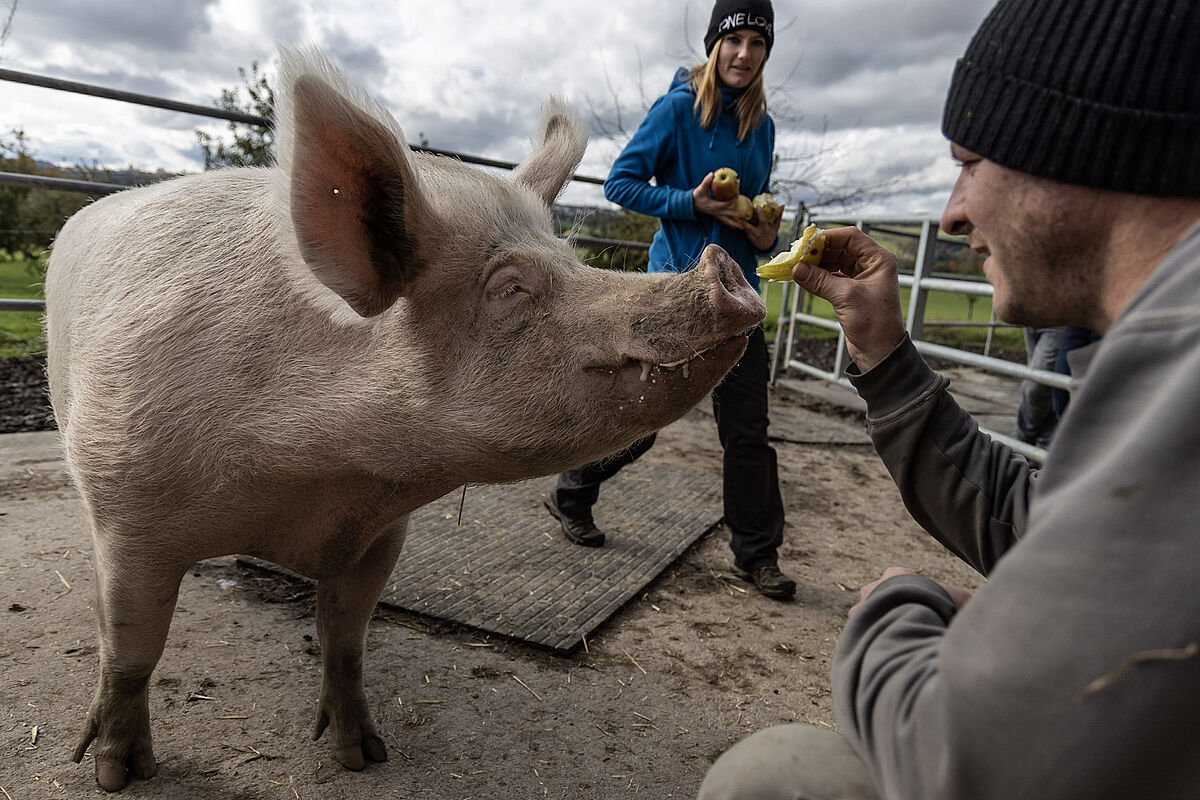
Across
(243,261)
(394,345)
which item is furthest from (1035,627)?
(243,261)

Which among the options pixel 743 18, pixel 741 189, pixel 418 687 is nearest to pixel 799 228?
pixel 741 189

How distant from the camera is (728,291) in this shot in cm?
192

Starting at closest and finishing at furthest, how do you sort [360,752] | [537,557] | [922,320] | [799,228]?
[360,752] < [537,557] < [922,320] < [799,228]

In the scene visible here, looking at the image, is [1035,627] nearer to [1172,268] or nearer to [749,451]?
[1172,268]

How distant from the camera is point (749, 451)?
3855 mm

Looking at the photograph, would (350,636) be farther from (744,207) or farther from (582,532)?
(744,207)

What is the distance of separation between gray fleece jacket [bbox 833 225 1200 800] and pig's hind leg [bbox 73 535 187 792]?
1.96 meters

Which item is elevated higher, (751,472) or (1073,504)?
(1073,504)

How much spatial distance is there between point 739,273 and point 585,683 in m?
1.69

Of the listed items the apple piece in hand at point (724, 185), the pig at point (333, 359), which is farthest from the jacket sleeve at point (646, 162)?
the pig at point (333, 359)

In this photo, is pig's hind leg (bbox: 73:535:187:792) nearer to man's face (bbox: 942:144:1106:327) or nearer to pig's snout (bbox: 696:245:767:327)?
pig's snout (bbox: 696:245:767:327)

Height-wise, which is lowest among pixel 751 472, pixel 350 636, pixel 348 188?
pixel 350 636

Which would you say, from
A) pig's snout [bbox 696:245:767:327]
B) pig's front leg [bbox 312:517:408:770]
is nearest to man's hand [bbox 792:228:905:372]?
pig's snout [bbox 696:245:767:327]

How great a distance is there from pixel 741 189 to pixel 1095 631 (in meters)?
3.35
